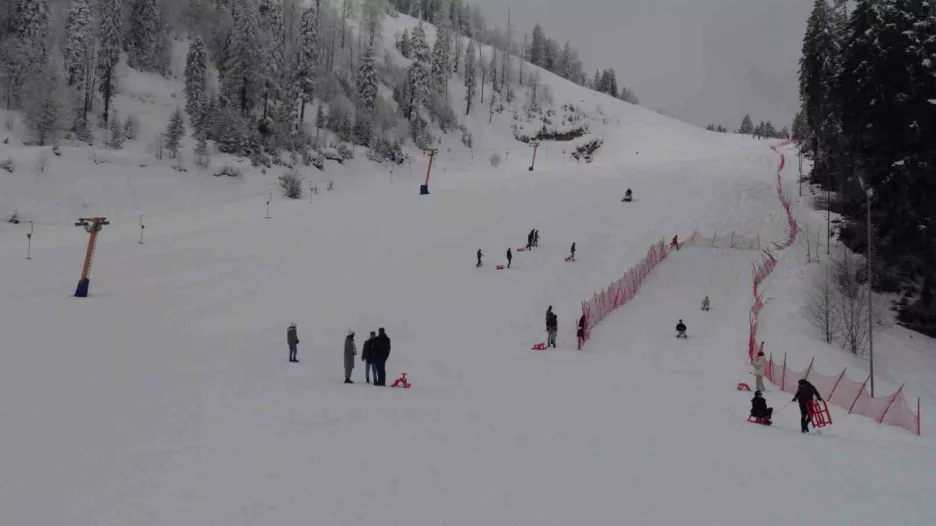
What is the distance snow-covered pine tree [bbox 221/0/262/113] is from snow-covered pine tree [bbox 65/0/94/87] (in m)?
12.8

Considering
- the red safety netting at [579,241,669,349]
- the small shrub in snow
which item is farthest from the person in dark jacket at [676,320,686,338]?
the small shrub in snow

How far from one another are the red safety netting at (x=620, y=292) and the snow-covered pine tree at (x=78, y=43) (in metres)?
55.7

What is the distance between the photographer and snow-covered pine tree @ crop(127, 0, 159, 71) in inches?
2763

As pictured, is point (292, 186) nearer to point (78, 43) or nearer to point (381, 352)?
point (78, 43)

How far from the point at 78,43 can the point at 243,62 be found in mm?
15193

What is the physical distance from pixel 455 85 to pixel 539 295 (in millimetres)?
98712

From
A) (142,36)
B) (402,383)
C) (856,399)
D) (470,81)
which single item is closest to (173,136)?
(142,36)

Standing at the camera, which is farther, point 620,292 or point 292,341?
point 620,292

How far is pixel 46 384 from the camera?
13.7 m

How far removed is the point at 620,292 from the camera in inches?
1329

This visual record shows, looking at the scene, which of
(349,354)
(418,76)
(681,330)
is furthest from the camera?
(418,76)

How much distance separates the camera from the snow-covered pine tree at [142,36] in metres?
70.2

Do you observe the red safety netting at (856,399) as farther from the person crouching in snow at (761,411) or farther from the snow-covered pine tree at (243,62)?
the snow-covered pine tree at (243,62)

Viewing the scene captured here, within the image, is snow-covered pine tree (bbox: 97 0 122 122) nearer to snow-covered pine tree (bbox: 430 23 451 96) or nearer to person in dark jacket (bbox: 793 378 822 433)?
snow-covered pine tree (bbox: 430 23 451 96)
